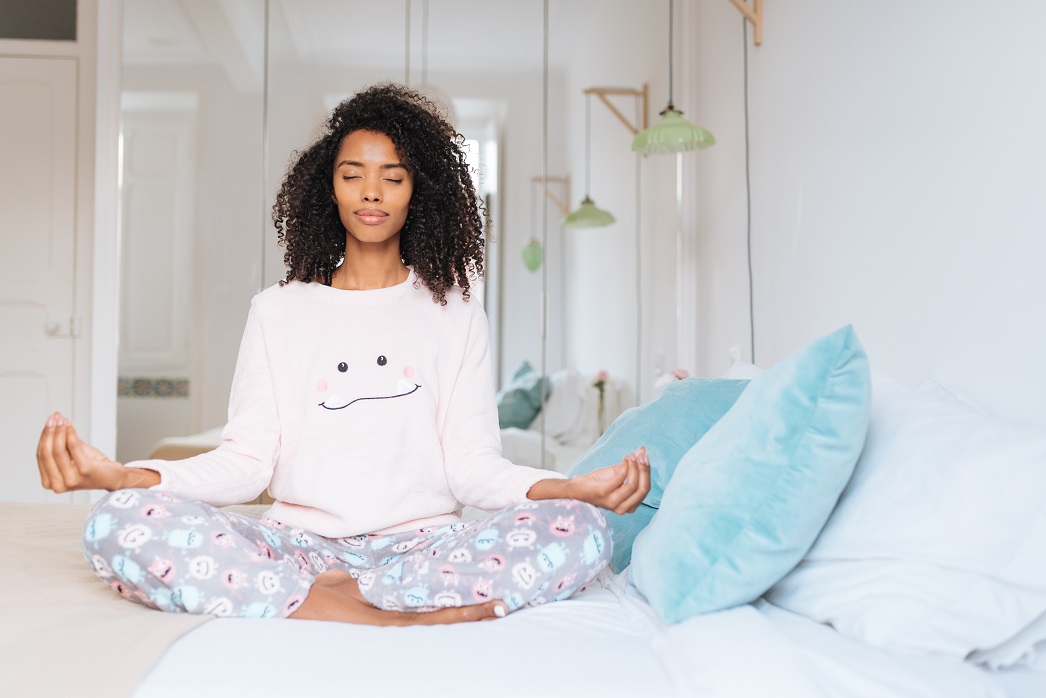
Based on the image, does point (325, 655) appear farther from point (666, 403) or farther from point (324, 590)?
point (666, 403)

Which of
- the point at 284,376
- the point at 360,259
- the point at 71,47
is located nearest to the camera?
the point at 284,376

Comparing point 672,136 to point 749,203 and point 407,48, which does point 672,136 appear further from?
point 407,48

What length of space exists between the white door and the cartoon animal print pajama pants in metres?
2.60

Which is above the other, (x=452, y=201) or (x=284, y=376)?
(x=452, y=201)

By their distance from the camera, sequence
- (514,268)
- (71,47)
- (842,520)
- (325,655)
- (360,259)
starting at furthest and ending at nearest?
(71,47), (514,268), (360,259), (842,520), (325,655)

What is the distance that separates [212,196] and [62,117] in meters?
0.72

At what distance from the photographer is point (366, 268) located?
1.71 metres

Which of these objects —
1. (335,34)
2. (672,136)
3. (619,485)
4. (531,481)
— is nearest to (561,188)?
(672,136)

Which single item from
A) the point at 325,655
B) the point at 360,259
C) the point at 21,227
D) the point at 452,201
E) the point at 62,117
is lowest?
the point at 325,655

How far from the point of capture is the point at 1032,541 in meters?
1.05

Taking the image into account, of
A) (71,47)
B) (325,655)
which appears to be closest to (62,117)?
(71,47)

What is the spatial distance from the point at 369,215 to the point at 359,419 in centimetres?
37

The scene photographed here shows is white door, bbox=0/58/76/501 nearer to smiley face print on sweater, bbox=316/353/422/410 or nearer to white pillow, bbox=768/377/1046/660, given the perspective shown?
smiley face print on sweater, bbox=316/353/422/410

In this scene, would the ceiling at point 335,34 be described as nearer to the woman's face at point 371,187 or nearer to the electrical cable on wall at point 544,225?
the electrical cable on wall at point 544,225
